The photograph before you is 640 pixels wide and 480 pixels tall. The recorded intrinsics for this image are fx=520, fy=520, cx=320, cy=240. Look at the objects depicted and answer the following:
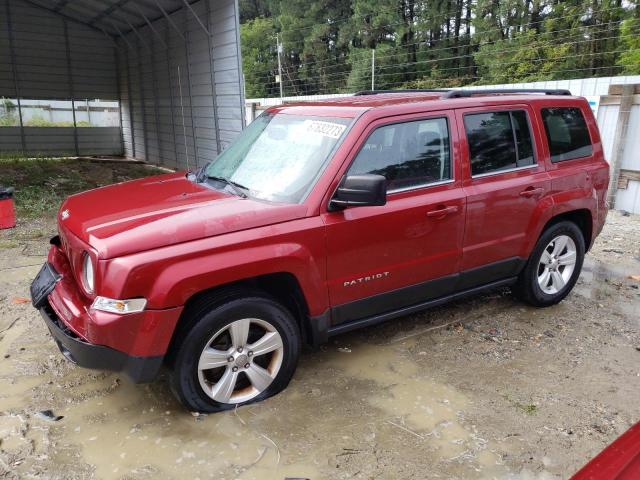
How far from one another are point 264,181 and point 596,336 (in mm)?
3126

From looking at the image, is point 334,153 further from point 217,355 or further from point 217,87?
point 217,87

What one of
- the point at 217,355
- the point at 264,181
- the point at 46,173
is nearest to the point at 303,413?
the point at 217,355

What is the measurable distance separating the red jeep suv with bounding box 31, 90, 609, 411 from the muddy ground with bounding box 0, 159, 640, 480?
1.17 ft

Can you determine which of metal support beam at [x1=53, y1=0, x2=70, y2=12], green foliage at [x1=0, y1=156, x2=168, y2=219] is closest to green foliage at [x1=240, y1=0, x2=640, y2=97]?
metal support beam at [x1=53, y1=0, x2=70, y2=12]

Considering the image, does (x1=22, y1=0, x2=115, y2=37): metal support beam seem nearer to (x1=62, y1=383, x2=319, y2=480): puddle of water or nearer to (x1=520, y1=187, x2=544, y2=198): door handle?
(x1=62, y1=383, x2=319, y2=480): puddle of water

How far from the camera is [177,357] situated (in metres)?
3.02

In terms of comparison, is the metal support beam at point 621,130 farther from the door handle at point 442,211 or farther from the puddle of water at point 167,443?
the puddle of water at point 167,443

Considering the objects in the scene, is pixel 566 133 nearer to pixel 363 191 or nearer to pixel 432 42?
pixel 363 191

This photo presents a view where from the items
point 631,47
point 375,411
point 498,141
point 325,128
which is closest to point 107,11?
point 325,128

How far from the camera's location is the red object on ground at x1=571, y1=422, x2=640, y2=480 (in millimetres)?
1584

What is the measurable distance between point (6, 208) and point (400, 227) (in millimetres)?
6889

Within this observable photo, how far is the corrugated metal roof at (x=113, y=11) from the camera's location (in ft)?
45.6

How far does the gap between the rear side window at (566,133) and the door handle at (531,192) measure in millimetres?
352

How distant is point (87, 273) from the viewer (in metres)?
3.05
